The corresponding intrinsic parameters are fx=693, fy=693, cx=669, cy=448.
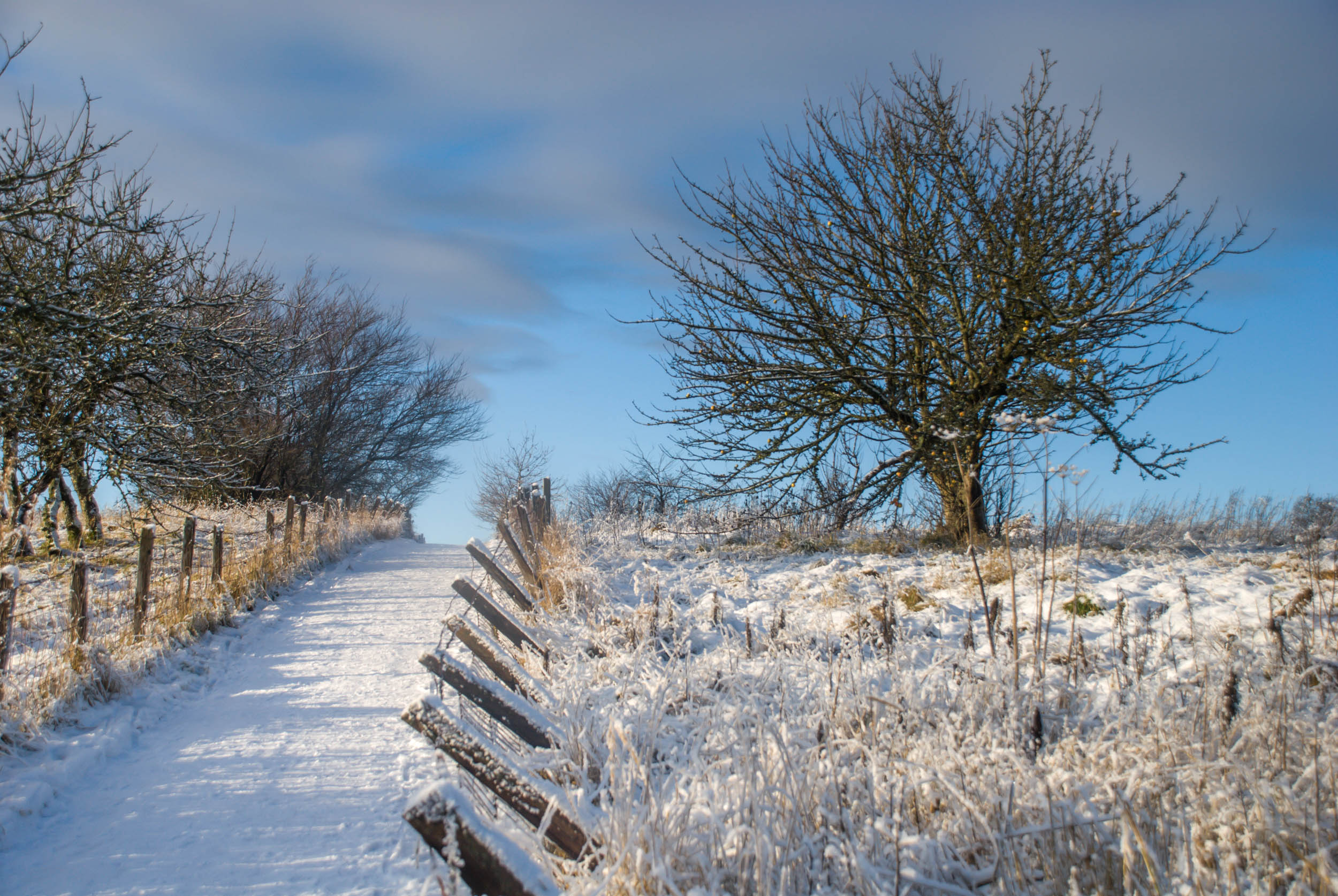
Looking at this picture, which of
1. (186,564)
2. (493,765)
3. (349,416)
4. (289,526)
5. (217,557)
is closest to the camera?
(493,765)

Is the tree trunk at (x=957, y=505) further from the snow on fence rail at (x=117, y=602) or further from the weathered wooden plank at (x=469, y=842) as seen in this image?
the snow on fence rail at (x=117, y=602)

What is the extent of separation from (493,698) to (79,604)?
4.25 m

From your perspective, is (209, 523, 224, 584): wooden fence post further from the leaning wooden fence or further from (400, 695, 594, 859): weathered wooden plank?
(400, 695, 594, 859): weathered wooden plank

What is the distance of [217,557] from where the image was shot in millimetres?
7578

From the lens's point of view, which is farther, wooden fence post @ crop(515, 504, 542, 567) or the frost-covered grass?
wooden fence post @ crop(515, 504, 542, 567)

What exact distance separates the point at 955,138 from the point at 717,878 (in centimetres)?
921

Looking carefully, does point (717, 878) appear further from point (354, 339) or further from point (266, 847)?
point (354, 339)

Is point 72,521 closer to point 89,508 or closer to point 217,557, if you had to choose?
point 89,508

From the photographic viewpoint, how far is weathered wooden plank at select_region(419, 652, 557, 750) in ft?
8.47

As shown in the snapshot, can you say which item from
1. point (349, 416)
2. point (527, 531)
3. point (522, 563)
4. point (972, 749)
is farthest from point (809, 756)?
point (349, 416)

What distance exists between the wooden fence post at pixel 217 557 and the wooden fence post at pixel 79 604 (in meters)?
2.37

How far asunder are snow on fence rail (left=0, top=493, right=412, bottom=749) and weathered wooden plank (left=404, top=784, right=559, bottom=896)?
3.70m

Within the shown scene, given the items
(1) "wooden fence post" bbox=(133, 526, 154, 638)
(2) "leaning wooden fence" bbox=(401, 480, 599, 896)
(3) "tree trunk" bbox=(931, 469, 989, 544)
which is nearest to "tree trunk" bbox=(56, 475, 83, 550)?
(1) "wooden fence post" bbox=(133, 526, 154, 638)

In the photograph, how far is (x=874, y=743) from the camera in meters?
2.74
